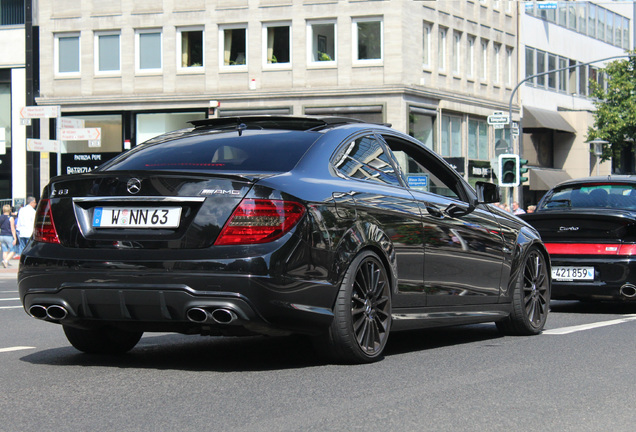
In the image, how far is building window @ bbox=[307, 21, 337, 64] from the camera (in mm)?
42938

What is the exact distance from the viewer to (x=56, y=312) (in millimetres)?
6672

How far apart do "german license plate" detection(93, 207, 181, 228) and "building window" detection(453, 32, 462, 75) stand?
136ft

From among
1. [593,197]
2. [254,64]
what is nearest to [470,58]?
[254,64]

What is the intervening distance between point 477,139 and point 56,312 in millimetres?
43474

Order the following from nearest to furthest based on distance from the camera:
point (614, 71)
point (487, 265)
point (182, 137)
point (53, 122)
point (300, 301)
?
point (300, 301), point (182, 137), point (487, 265), point (53, 122), point (614, 71)

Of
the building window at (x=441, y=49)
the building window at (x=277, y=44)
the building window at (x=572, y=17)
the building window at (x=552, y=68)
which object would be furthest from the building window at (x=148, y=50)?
the building window at (x=572, y=17)

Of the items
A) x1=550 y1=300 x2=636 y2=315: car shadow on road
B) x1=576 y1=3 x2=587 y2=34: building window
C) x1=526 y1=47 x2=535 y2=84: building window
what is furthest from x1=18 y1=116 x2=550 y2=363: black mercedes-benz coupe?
x1=576 y1=3 x2=587 y2=34: building window

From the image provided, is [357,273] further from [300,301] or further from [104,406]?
[104,406]

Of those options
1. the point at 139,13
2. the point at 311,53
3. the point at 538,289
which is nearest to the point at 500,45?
the point at 311,53

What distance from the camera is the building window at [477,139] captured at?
48469mm

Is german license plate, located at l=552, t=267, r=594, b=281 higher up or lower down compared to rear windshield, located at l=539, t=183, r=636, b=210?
lower down

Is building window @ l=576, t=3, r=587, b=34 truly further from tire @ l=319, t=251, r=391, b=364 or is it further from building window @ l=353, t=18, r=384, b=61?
tire @ l=319, t=251, r=391, b=364

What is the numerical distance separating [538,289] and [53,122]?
126ft

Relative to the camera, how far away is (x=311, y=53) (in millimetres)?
43062
